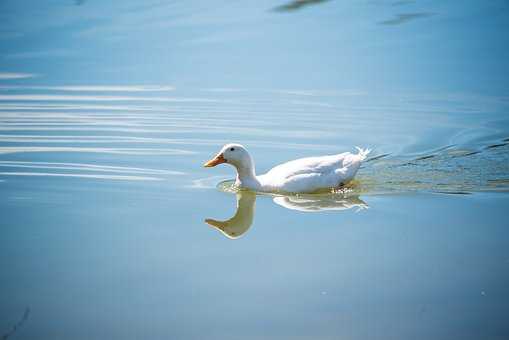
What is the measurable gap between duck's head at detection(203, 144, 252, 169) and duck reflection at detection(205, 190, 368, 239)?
0.40 m

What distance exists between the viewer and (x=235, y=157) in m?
10.8

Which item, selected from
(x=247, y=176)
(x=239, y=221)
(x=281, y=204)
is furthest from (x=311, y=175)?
(x=239, y=221)

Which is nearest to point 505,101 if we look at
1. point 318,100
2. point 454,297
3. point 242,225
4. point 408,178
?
point 318,100

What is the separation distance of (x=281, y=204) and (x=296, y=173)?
542 millimetres

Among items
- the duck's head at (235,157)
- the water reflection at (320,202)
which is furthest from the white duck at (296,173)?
the water reflection at (320,202)

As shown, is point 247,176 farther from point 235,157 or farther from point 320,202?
point 320,202

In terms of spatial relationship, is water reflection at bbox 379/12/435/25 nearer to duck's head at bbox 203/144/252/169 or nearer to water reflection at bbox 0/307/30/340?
duck's head at bbox 203/144/252/169

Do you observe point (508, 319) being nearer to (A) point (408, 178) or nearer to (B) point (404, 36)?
(A) point (408, 178)

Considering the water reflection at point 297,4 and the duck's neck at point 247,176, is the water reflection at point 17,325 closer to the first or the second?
the duck's neck at point 247,176

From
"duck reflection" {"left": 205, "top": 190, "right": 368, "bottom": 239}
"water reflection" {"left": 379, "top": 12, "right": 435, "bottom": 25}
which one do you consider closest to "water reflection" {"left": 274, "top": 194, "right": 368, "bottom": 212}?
"duck reflection" {"left": 205, "top": 190, "right": 368, "bottom": 239}

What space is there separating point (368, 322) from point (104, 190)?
5.17m

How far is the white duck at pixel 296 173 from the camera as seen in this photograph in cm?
1050

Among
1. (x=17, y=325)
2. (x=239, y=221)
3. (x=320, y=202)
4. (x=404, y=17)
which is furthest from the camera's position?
(x=404, y=17)

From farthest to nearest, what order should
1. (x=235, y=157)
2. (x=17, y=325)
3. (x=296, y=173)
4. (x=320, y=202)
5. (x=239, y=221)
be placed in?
(x=235, y=157) < (x=296, y=173) < (x=320, y=202) < (x=239, y=221) < (x=17, y=325)
